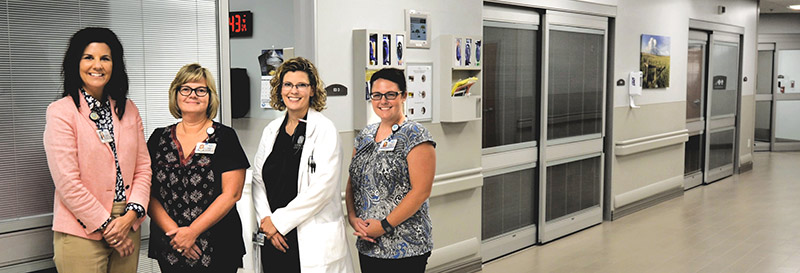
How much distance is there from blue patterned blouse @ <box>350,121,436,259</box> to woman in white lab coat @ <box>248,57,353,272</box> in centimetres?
15

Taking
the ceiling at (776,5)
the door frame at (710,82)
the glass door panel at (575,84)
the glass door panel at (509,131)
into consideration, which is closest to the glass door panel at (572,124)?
the glass door panel at (575,84)

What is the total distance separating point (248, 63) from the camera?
462 centimetres

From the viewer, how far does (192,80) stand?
306cm

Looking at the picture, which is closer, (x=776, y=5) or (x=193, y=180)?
(x=193, y=180)

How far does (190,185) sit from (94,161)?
383 mm

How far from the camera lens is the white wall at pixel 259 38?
4426 mm

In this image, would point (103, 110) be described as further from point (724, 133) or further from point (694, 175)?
point (724, 133)

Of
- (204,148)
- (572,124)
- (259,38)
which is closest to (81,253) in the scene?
(204,148)

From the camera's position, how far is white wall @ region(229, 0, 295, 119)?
4426mm

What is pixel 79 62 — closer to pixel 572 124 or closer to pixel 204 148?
pixel 204 148

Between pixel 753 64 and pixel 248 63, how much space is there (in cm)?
997

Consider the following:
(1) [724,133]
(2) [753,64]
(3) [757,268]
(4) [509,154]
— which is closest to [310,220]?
(4) [509,154]

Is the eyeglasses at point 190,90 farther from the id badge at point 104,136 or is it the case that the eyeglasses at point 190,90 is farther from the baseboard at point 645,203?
the baseboard at point 645,203

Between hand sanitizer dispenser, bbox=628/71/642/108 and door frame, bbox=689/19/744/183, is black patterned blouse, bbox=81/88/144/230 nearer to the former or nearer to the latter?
hand sanitizer dispenser, bbox=628/71/642/108
